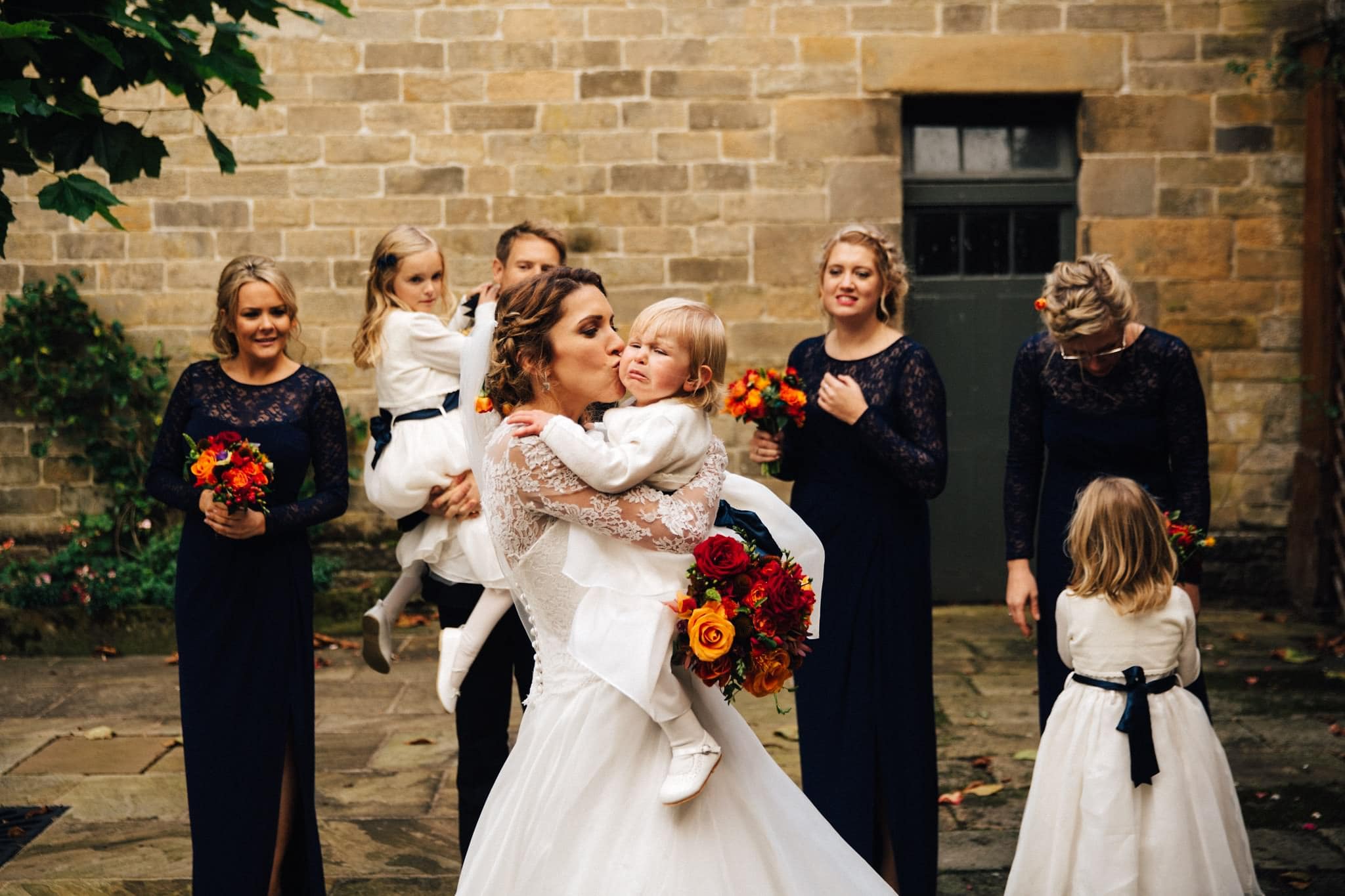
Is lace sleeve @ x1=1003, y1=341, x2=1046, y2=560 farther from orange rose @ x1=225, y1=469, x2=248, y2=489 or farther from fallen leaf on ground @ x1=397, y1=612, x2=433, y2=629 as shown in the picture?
fallen leaf on ground @ x1=397, y1=612, x2=433, y2=629

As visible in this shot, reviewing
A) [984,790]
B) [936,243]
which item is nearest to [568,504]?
[984,790]

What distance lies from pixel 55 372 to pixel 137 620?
6.04 ft

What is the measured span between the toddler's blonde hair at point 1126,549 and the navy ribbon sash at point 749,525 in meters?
1.21

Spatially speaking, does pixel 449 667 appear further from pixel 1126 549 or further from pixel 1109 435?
pixel 1109 435

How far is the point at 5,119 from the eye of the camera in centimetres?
421

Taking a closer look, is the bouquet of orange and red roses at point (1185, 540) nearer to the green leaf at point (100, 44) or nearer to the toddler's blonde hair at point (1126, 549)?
the toddler's blonde hair at point (1126, 549)

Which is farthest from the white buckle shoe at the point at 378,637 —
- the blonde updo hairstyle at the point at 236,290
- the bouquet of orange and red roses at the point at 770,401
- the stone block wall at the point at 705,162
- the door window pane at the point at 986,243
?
the door window pane at the point at 986,243

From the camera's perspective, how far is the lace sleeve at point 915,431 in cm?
418

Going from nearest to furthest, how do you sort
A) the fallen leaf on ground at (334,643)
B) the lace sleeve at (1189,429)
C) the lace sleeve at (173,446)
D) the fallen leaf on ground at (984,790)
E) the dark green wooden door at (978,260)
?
the lace sleeve at (1189,429)
the lace sleeve at (173,446)
the fallen leaf on ground at (984,790)
the fallen leaf on ground at (334,643)
the dark green wooden door at (978,260)

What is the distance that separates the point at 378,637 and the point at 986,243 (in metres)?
5.98

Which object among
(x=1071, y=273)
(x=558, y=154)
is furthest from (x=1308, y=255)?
(x=1071, y=273)

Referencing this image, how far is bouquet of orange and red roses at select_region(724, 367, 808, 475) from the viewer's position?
14.1ft

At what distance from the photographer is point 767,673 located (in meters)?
2.87

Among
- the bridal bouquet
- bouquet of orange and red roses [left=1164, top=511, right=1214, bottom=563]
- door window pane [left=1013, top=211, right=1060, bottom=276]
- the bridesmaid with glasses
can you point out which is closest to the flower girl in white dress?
bouquet of orange and red roses [left=1164, top=511, right=1214, bottom=563]
